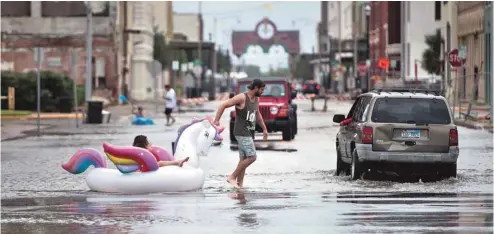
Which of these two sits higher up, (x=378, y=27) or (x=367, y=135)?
(x=378, y=27)

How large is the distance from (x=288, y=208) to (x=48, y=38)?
6876cm

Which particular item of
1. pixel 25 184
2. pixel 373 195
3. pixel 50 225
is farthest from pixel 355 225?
pixel 25 184

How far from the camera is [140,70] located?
97438mm

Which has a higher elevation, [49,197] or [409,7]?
[409,7]

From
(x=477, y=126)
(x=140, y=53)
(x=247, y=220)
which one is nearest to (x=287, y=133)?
(x=477, y=126)

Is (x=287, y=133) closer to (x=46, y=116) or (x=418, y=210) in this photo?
(x=418, y=210)

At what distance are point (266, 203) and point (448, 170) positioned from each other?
5.07m

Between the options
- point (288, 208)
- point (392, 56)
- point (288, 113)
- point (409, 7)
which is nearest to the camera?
point (288, 208)

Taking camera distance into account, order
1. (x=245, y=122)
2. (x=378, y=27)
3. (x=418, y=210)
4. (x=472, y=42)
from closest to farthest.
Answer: (x=418, y=210) < (x=245, y=122) < (x=472, y=42) < (x=378, y=27)

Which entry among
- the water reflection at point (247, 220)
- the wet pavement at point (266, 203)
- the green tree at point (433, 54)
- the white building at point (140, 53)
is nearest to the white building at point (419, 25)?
the green tree at point (433, 54)

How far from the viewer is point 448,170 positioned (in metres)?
20.2

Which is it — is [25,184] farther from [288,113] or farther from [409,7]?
[409,7]

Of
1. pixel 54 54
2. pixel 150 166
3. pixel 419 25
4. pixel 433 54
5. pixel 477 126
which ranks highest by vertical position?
pixel 419 25

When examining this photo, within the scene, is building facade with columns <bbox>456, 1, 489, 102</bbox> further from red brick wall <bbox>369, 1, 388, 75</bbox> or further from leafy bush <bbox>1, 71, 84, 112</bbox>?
red brick wall <bbox>369, 1, 388, 75</bbox>
